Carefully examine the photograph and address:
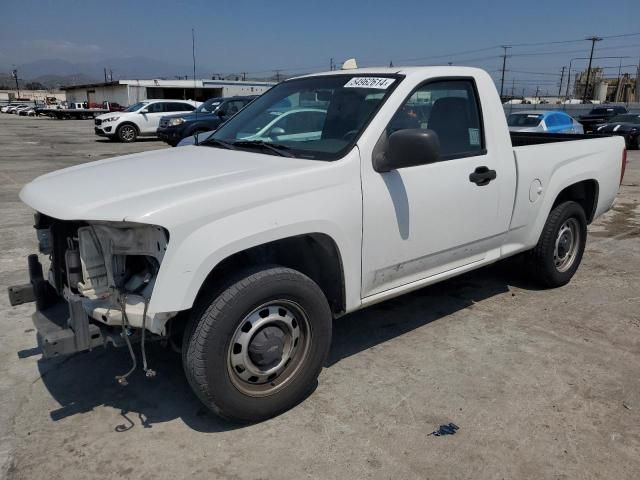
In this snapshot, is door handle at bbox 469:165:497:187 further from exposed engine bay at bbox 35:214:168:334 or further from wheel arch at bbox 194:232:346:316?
exposed engine bay at bbox 35:214:168:334

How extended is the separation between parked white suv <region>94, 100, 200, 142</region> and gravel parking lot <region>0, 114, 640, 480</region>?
19.7 meters

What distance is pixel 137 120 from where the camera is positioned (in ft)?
76.0

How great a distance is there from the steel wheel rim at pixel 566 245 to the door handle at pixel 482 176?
1407 mm

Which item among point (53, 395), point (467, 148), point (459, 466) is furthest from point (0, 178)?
point (459, 466)

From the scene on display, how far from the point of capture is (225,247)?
272cm

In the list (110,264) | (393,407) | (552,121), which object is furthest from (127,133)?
(393,407)

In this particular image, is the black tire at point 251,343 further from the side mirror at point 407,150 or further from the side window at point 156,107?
the side window at point 156,107

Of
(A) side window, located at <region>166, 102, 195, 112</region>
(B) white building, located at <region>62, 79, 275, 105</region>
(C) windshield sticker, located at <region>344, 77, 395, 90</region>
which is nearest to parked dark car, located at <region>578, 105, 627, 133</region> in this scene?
(A) side window, located at <region>166, 102, 195, 112</region>

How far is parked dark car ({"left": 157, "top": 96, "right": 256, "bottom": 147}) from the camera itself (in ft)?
57.2

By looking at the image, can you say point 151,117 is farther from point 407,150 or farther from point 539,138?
point 407,150

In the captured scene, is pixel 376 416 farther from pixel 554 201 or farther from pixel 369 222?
pixel 554 201

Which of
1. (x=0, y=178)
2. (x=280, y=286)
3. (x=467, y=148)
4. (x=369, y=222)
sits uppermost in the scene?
(x=467, y=148)

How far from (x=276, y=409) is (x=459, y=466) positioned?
3.28 feet

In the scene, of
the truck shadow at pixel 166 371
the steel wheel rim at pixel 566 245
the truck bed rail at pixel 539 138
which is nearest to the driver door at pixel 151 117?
the truck bed rail at pixel 539 138
